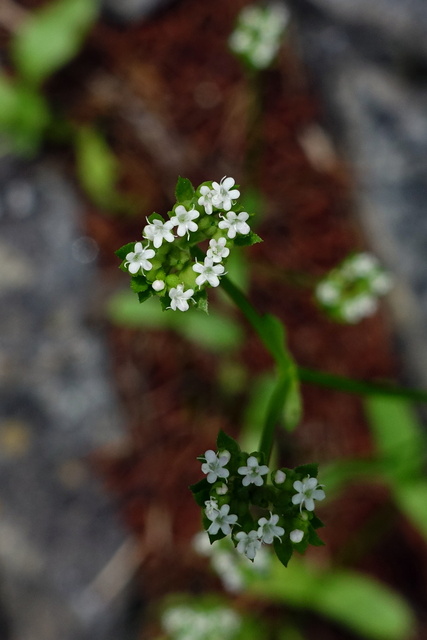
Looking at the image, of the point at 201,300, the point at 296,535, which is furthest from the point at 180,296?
the point at 296,535

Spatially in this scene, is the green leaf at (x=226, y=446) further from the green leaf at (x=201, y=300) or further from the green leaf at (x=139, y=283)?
the green leaf at (x=139, y=283)

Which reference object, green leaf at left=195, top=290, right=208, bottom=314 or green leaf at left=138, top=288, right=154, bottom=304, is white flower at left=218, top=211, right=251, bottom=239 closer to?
green leaf at left=195, top=290, right=208, bottom=314

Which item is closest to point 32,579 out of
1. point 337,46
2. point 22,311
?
point 22,311

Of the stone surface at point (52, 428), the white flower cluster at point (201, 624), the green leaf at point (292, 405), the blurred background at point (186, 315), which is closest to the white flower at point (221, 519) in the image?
the green leaf at point (292, 405)

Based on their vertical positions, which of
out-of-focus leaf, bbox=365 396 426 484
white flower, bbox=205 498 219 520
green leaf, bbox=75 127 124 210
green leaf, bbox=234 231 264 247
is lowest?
white flower, bbox=205 498 219 520

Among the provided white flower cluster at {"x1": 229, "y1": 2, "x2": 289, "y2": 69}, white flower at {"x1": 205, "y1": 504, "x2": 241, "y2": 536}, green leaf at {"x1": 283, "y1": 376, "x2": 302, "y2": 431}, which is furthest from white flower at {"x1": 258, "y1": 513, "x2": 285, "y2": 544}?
white flower cluster at {"x1": 229, "y1": 2, "x2": 289, "y2": 69}

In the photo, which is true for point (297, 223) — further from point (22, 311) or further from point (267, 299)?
point (22, 311)
